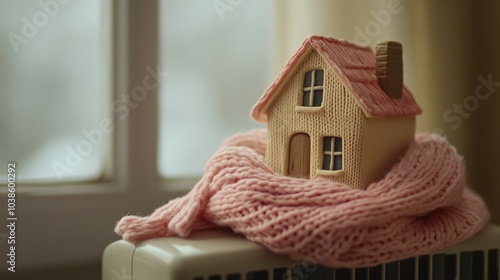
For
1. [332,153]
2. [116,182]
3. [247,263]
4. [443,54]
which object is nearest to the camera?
[247,263]

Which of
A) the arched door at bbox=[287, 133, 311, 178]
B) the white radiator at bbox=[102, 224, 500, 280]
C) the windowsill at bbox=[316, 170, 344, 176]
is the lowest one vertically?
the white radiator at bbox=[102, 224, 500, 280]

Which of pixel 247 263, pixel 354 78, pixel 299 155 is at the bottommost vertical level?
→ pixel 247 263

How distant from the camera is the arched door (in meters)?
0.83

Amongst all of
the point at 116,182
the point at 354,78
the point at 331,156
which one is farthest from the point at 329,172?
the point at 116,182

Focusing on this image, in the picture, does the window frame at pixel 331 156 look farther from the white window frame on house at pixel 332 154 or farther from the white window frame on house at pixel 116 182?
the white window frame on house at pixel 116 182

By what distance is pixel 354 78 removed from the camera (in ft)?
2.64

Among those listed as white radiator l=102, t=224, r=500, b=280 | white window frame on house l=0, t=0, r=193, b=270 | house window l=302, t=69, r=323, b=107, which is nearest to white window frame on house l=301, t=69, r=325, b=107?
house window l=302, t=69, r=323, b=107

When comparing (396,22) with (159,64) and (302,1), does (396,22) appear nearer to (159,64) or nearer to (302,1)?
(302,1)

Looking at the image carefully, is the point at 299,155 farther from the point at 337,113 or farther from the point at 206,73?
the point at 206,73

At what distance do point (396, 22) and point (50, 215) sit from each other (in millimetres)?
666

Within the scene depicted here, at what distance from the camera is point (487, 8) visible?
110cm

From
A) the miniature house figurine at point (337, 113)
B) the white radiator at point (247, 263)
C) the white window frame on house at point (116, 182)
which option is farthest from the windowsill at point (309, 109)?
the white window frame on house at point (116, 182)

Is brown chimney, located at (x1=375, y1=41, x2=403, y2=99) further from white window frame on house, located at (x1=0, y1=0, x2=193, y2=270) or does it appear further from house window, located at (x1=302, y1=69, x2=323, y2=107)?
white window frame on house, located at (x1=0, y1=0, x2=193, y2=270)

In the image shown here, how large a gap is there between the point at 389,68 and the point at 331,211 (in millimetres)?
235
